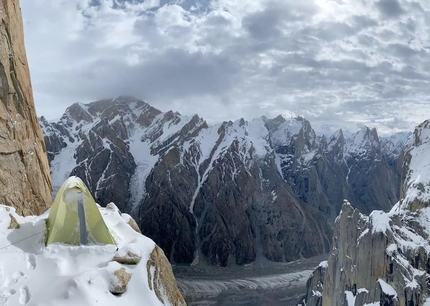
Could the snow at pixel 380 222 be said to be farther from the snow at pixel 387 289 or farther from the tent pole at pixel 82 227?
the tent pole at pixel 82 227

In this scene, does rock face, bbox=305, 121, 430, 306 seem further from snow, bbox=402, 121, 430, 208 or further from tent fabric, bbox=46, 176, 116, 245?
tent fabric, bbox=46, 176, 116, 245

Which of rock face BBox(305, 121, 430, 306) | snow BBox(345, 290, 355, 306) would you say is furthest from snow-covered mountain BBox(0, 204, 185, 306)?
snow BBox(345, 290, 355, 306)

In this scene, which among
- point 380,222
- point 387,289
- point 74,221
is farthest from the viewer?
point 380,222

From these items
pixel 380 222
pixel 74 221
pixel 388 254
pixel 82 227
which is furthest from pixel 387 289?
pixel 74 221

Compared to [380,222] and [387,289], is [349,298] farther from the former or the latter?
[380,222]

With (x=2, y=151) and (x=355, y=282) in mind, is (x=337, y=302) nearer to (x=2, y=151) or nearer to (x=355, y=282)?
(x=355, y=282)
